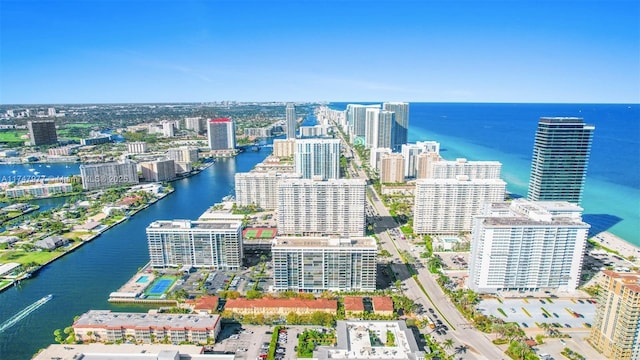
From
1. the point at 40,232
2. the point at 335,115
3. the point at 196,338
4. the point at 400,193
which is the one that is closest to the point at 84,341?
the point at 196,338

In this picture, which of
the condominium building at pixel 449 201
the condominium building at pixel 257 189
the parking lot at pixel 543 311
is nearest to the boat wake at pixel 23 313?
the condominium building at pixel 257 189

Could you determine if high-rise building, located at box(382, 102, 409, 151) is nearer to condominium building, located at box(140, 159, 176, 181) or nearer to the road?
the road

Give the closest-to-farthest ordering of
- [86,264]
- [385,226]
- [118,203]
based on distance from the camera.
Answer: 1. [86,264]
2. [385,226]
3. [118,203]

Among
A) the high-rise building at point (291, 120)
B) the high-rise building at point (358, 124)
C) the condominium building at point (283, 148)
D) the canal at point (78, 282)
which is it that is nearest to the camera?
the canal at point (78, 282)

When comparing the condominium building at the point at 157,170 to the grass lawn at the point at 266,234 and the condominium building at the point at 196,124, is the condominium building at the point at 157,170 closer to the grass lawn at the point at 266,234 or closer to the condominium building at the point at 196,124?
the grass lawn at the point at 266,234

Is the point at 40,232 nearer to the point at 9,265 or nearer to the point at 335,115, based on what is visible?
the point at 9,265

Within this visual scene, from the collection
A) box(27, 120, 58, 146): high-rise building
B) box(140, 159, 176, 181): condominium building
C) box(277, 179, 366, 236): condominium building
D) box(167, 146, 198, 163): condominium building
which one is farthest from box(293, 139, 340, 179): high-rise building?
box(27, 120, 58, 146): high-rise building
